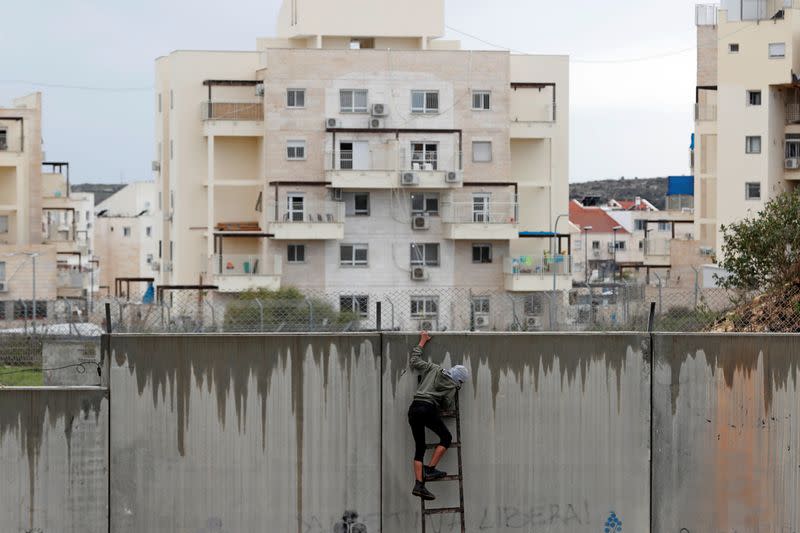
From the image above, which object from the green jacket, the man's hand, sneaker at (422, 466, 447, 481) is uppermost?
the man's hand

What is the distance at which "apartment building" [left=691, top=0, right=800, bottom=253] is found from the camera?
6194cm

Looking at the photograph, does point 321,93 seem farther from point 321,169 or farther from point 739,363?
point 739,363

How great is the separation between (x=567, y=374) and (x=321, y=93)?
4481cm

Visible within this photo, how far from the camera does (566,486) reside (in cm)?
1784

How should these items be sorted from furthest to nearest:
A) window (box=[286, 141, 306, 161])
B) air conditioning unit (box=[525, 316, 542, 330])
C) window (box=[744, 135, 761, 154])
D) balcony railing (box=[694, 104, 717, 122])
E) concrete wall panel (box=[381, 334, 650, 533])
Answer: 1. balcony railing (box=[694, 104, 717, 122])
2. window (box=[744, 135, 761, 154])
3. window (box=[286, 141, 306, 161])
4. air conditioning unit (box=[525, 316, 542, 330])
5. concrete wall panel (box=[381, 334, 650, 533])

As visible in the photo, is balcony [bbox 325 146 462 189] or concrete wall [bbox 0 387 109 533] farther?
balcony [bbox 325 146 462 189]

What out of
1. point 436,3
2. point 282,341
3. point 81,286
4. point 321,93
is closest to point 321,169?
point 321,93

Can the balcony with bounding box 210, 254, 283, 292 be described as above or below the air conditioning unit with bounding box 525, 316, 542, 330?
above

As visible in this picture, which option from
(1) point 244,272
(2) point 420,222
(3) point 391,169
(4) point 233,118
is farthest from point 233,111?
(2) point 420,222

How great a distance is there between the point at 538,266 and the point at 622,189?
110 m

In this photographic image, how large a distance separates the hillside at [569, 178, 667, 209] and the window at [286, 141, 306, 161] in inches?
3944

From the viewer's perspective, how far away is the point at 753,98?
63.0 metres

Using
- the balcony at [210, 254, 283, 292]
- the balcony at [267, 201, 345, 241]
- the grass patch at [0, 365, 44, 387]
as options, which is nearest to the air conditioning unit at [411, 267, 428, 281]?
the balcony at [267, 201, 345, 241]

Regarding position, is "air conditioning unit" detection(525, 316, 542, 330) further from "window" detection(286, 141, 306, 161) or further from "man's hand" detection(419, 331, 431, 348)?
"window" detection(286, 141, 306, 161)
